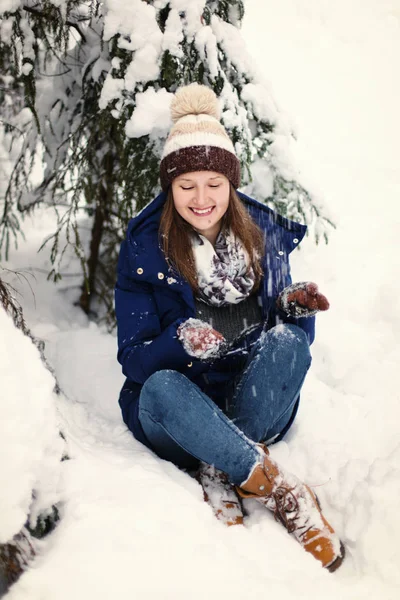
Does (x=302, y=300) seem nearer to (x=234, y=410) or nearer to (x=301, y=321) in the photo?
(x=301, y=321)

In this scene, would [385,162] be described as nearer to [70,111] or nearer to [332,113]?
[332,113]

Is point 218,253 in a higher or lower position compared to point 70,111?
lower

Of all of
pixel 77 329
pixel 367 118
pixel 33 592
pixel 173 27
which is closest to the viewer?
pixel 33 592

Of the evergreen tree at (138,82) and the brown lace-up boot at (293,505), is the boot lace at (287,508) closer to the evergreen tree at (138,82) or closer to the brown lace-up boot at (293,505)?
the brown lace-up boot at (293,505)

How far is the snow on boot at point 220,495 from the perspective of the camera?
1927mm

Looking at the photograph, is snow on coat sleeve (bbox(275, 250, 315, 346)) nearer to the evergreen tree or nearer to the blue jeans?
the blue jeans

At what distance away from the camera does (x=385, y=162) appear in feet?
18.1

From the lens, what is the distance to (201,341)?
1.96 m

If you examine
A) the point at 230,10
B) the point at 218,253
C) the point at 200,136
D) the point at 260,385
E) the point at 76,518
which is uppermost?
the point at 230,10

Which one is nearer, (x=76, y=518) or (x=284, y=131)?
(x=76, y=518)

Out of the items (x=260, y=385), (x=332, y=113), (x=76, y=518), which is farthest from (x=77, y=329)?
(x=332, y=113)

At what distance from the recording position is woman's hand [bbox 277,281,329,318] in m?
2.08

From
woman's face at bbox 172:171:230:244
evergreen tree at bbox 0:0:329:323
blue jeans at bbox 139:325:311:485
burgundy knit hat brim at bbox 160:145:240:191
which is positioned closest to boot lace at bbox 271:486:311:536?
blue jeans at bbox 139:325:311:485

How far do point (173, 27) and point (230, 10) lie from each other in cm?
50
